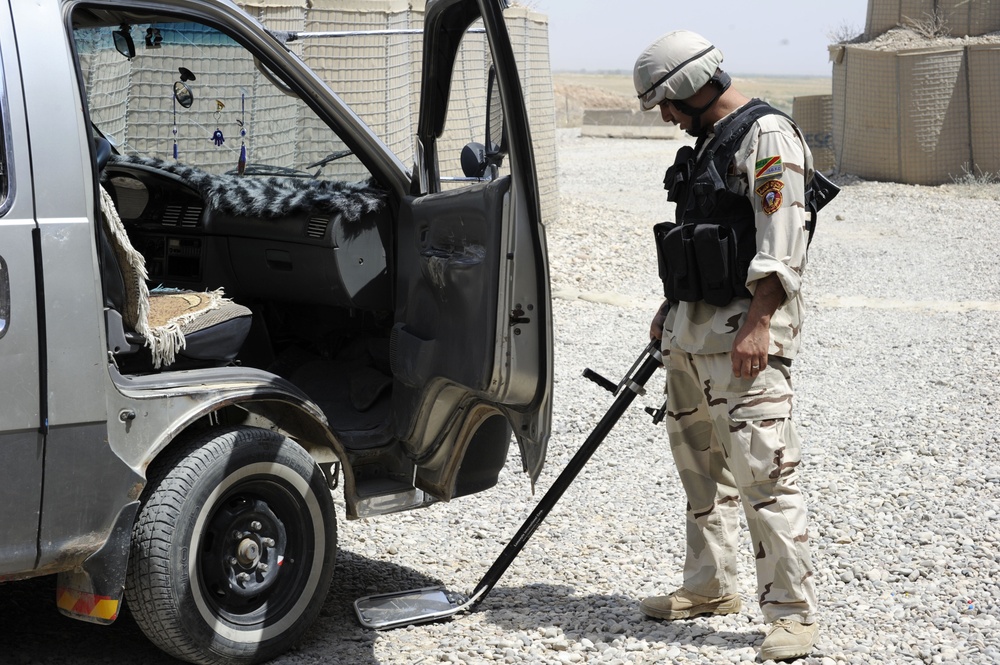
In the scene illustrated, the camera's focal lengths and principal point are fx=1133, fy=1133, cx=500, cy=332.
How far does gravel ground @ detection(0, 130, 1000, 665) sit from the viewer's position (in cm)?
366

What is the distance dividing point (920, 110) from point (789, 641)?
15.6 metres

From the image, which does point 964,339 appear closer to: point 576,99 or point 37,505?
point 37,505

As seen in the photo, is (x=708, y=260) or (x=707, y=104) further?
(x=707, y=104)

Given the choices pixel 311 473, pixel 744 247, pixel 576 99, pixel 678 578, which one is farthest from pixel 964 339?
pixel 576 99

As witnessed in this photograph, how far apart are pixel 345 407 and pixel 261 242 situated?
70 cm

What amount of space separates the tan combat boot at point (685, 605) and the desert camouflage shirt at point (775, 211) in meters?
0.93

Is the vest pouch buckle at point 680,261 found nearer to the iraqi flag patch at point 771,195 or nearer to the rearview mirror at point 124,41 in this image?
the iraqi flag patch at point 771,195

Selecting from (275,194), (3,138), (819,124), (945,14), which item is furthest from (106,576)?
(819,124)

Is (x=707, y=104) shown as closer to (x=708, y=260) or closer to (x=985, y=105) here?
(x=708, y=260)

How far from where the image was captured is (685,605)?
3896 millimetres

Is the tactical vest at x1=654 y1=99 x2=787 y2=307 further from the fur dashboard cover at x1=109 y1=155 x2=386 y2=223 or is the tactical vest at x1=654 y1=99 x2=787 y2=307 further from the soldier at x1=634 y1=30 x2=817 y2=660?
the fur dashboard cover at x1=109 y1=155 x2=386 y2=223

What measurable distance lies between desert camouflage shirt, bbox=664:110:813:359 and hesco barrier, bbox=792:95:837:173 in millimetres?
17624

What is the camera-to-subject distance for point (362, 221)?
4.11 meters

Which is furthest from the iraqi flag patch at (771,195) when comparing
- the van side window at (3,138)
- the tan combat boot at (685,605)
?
the van side window at (3,138)
